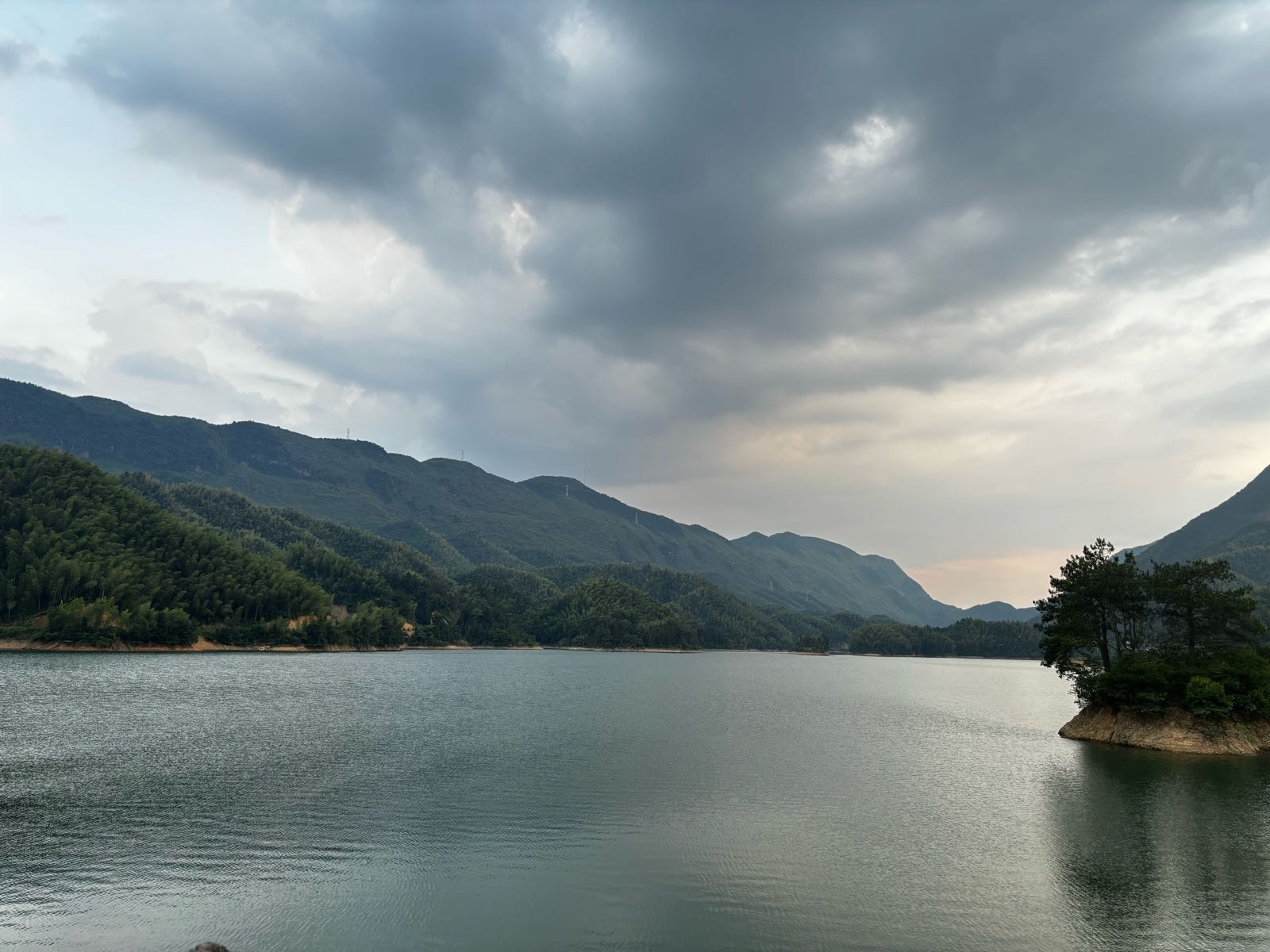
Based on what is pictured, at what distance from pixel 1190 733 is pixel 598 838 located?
63.7 metres

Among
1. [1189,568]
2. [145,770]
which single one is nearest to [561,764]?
[145,770]

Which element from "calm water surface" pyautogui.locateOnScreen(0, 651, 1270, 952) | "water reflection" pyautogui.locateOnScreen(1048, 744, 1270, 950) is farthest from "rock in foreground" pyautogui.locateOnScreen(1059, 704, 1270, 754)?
"water reflection" pyautogui.locateOnScreen(1048, 744, 1270, 950)

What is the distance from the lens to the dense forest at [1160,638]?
69125 mm

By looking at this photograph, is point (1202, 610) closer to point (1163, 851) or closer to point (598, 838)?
point (1163, 851)

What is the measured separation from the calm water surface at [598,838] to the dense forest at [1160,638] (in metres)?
6.65

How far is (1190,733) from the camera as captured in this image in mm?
69875

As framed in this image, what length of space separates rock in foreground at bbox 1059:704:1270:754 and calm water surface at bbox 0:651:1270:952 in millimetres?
3651

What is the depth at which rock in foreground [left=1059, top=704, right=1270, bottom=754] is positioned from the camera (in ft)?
226

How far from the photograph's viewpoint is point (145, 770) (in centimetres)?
5156

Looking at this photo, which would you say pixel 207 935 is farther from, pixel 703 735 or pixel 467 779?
pixel 703 735

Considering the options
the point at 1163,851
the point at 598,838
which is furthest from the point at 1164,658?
the point at 598,838

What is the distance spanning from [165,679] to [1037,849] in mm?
125533

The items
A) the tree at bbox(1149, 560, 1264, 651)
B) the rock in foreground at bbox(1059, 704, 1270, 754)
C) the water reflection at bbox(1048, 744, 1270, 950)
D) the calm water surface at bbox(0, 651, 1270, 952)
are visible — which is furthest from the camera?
the tree at bbox(1149, 560, 1264, 651)

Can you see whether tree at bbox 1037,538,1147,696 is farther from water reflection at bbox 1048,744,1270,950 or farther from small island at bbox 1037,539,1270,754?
water reflection at bbox 1048,744,1270,950
